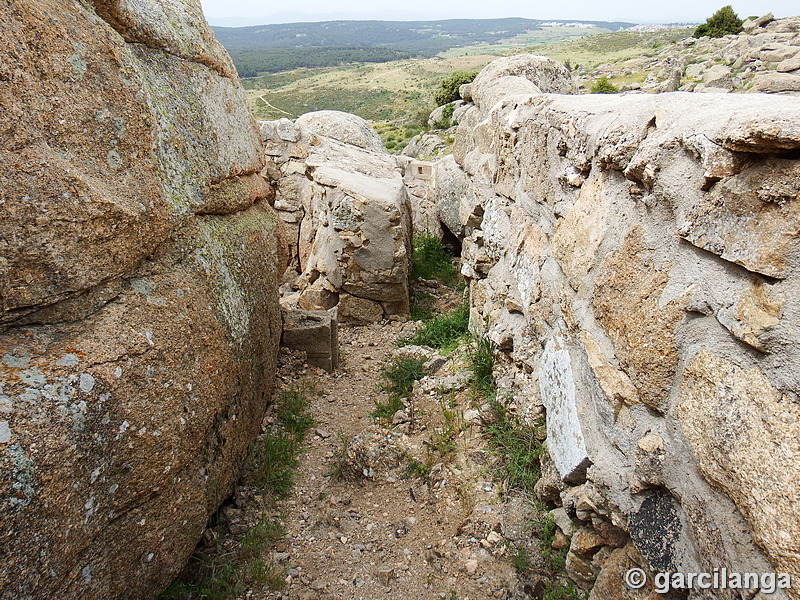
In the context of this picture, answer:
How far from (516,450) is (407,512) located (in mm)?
645

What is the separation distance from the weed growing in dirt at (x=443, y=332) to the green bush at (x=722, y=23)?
46.4 feet

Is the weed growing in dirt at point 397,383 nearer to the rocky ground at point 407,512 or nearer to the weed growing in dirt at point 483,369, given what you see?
the rocky ground at point 407,512

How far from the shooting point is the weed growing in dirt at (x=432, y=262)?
6.37 meters

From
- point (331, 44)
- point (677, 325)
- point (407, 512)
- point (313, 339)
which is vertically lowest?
point (331, 44)

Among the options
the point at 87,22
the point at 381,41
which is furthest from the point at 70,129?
the point at 381,41

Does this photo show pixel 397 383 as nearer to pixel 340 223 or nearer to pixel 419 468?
pixel 419 468

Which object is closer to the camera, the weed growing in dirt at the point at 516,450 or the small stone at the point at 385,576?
the small stone at the point at 385,576

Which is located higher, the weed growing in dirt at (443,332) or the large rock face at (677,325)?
the large rock face at (677,325)

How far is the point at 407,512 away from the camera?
2.77 m

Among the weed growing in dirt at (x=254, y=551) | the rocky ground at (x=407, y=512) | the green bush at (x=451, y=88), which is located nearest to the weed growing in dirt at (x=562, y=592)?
the rocky ground at (x=407, y=512)

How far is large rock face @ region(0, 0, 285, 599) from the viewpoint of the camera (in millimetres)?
1685

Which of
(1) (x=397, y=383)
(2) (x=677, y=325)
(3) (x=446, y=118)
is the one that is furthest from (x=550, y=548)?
(3) (x=446, y=118)

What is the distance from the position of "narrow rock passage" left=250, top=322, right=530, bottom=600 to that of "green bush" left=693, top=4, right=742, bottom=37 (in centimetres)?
1558

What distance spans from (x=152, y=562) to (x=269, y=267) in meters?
1.84
